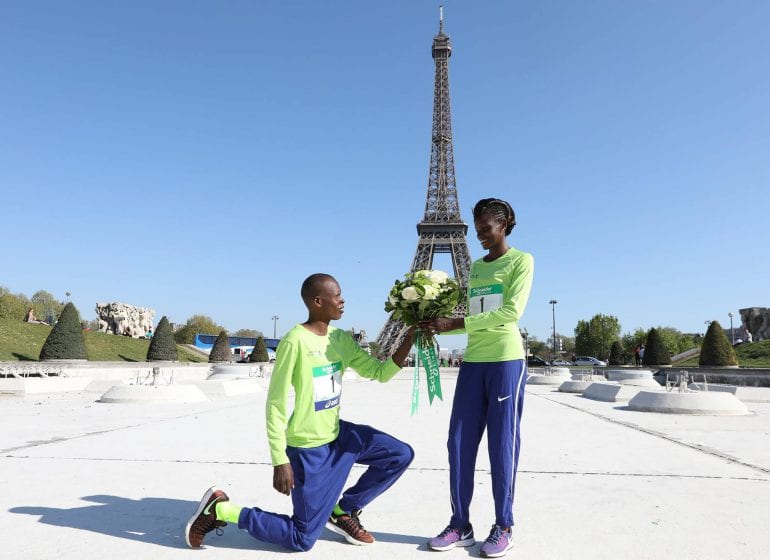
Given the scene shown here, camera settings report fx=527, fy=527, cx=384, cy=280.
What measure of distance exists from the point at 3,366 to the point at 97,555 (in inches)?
889

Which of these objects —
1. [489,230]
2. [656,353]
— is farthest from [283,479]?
[656,353]

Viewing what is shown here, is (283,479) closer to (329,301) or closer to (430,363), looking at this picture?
(329,301)

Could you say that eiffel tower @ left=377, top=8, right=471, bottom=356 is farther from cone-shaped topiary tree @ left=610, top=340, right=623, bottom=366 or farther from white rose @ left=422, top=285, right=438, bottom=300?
white rose @ left=422, top=285, right=438, bottom=300

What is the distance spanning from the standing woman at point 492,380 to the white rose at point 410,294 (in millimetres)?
156

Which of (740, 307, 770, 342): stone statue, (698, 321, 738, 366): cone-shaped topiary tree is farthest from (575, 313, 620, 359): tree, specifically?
(698, 321, 738, 366): cone-shaped topiary tree

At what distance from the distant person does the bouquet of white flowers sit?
0.15 meters

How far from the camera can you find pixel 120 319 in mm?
49344

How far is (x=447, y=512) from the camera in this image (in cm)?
346

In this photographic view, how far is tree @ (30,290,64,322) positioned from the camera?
67688 mm

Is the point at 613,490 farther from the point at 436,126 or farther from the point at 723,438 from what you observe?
the point at 436,126

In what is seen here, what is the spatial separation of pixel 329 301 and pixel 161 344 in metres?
32.4

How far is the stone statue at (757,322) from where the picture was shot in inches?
1609

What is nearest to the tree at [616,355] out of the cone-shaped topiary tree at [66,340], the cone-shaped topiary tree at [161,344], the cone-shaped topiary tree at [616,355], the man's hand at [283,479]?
the cone-shaped topiary tree at [616,355]

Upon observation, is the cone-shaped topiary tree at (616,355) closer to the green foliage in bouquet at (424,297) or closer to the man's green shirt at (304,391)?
the green foliage in bouquet at (424,297)
